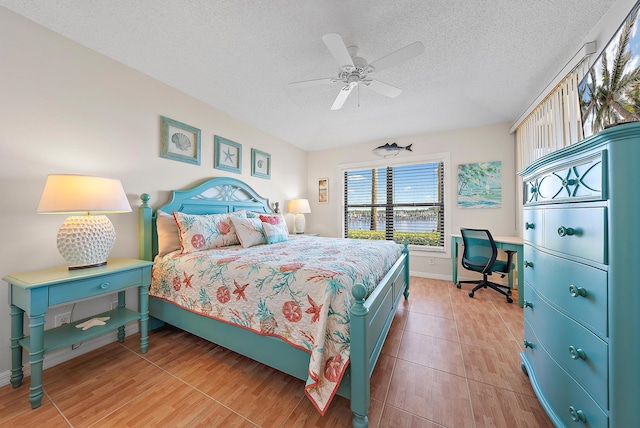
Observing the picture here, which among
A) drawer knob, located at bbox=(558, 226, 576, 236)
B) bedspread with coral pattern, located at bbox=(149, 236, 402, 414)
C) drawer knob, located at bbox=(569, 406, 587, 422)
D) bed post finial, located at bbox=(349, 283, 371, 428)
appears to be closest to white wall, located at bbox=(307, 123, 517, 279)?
bedspread with coral pattern, located at bbox=(149, 236, 402, 414)

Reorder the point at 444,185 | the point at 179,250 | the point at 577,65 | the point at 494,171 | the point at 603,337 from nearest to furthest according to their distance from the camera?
the point at 603,337, the point at 577,65, the point at 179,250, the point at 494,171, the point at 444,185

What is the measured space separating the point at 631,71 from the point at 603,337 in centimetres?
169

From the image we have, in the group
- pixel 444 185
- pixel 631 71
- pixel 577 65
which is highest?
pixel 577 65

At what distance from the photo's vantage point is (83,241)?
168cm

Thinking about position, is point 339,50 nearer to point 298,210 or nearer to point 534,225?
point 534,225

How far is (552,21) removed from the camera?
5.98 ft

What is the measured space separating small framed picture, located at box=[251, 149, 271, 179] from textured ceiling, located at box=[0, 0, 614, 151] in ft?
2.61

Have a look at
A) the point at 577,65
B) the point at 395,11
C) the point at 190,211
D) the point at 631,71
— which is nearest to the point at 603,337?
the point at 631,71

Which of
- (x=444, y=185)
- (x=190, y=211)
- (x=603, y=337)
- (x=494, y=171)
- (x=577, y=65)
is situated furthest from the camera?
(x=444, y=185)

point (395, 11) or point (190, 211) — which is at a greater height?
point (395, 11)

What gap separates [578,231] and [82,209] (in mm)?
2721

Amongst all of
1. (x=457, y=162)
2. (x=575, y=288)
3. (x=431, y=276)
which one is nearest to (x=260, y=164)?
Answer: (x=457, y=162)

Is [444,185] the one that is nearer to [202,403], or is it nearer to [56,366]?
[202,403]

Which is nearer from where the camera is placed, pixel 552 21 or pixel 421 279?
pixel 552 21
